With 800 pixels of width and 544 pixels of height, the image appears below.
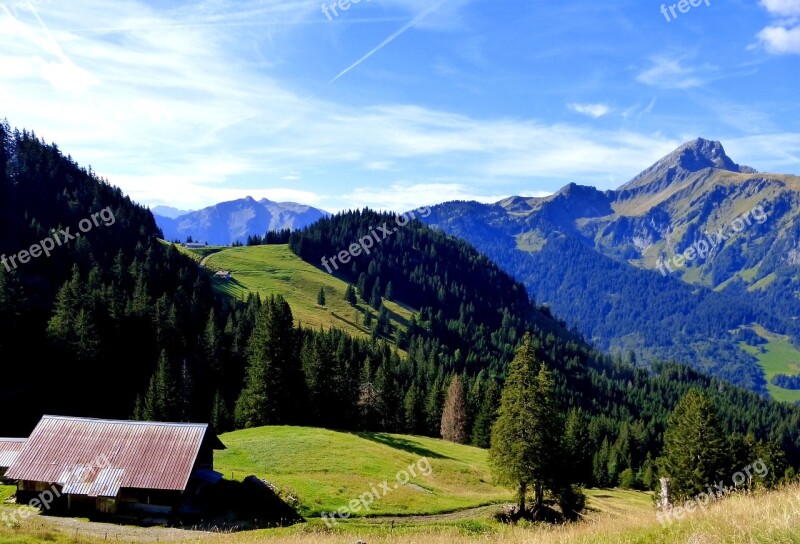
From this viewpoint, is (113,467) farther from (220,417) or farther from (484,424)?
(484,424)

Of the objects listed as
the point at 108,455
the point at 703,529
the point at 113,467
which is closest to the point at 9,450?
the point at 108,455

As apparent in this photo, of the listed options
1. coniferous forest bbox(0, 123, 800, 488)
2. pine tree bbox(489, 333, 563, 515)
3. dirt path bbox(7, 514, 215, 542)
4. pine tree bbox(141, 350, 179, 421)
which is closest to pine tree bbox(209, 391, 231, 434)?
coniferous forest bbox(0, 123, 800, 488)

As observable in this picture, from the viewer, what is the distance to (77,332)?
83.3m

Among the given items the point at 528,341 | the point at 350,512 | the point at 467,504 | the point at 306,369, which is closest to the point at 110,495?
the point at 350,512

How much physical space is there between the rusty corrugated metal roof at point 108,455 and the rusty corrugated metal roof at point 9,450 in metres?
3.43

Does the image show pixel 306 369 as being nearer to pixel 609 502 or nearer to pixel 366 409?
pixel 366 409

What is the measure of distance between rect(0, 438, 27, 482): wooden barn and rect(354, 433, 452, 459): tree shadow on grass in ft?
129

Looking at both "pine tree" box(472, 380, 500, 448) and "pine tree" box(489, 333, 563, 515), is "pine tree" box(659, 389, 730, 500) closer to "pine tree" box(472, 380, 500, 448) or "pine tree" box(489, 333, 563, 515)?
"pine tree" box(489, 333, 563, 515)

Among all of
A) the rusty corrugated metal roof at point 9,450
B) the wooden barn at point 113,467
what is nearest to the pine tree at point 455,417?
the wooden barn at point 113,467

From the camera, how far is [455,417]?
99.9 metres

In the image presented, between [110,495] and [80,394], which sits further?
[80,394]

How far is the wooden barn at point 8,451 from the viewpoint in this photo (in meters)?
43.3

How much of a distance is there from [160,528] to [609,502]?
187ft

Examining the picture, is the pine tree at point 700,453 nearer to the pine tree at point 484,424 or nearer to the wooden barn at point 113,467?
the wooden barn at point 113,467
